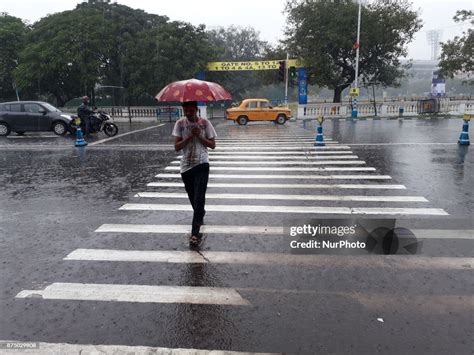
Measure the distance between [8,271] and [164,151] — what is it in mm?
9462

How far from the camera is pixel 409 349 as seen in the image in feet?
9.95

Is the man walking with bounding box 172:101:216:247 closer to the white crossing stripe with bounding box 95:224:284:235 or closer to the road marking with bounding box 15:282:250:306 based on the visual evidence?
the white crossing stripe with bounding box 95:224:284:235

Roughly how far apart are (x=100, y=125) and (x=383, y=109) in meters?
22.0

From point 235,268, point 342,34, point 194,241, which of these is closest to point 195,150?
point 194,241

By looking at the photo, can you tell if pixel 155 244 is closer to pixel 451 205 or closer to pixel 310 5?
pixel 451 205

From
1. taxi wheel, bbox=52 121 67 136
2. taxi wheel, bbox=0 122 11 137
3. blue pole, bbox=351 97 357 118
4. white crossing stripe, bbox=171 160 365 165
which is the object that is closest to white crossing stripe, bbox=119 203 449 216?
white crossing stripe, bbox=171 160 365 165

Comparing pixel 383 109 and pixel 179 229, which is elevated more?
pixel 383 109

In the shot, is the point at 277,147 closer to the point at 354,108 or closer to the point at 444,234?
the point at 444,234

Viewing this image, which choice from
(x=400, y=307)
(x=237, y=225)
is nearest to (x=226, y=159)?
(x=237, y=225)

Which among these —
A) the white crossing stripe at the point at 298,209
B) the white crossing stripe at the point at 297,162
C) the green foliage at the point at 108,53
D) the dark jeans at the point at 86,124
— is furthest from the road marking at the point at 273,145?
the green foliage at the point at 108,53

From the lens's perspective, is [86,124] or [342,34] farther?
[342,34]

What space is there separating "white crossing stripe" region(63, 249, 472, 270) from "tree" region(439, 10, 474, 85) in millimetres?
30972

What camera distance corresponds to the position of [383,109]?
30438 mm

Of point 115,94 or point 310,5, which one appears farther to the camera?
point 115,94
